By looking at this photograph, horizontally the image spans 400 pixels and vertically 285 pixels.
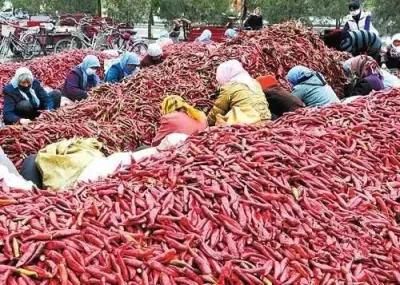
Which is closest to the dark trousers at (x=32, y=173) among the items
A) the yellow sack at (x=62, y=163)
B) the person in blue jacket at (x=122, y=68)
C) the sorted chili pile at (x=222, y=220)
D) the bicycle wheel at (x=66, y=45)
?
the yellow sack at (x=62, y=163)

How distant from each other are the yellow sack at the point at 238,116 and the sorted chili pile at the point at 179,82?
0.85 meters

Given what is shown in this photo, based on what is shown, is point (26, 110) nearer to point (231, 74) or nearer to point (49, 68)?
point (231, 74)

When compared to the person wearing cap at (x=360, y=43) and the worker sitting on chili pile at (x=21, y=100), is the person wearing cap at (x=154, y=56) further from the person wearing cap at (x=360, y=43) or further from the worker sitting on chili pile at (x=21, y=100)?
the person wearing cap at (x=360, y=43)

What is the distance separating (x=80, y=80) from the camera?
10898 mm

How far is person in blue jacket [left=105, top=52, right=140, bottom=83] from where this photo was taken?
1111 centimetres

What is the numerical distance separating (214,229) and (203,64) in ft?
17.5

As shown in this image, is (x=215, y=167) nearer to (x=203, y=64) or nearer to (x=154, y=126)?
(x=154, y=126)

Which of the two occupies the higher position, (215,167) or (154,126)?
(215,167)

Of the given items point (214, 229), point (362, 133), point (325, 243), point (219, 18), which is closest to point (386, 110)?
point (362, 133)

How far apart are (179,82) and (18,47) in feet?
41.7

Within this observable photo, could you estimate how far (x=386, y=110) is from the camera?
222 inches

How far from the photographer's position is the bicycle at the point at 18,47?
19.4 metres

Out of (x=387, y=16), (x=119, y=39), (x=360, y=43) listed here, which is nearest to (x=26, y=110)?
→ (x=360, y=43)

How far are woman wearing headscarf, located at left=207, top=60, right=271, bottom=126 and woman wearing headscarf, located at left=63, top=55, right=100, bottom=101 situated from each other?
411cm
